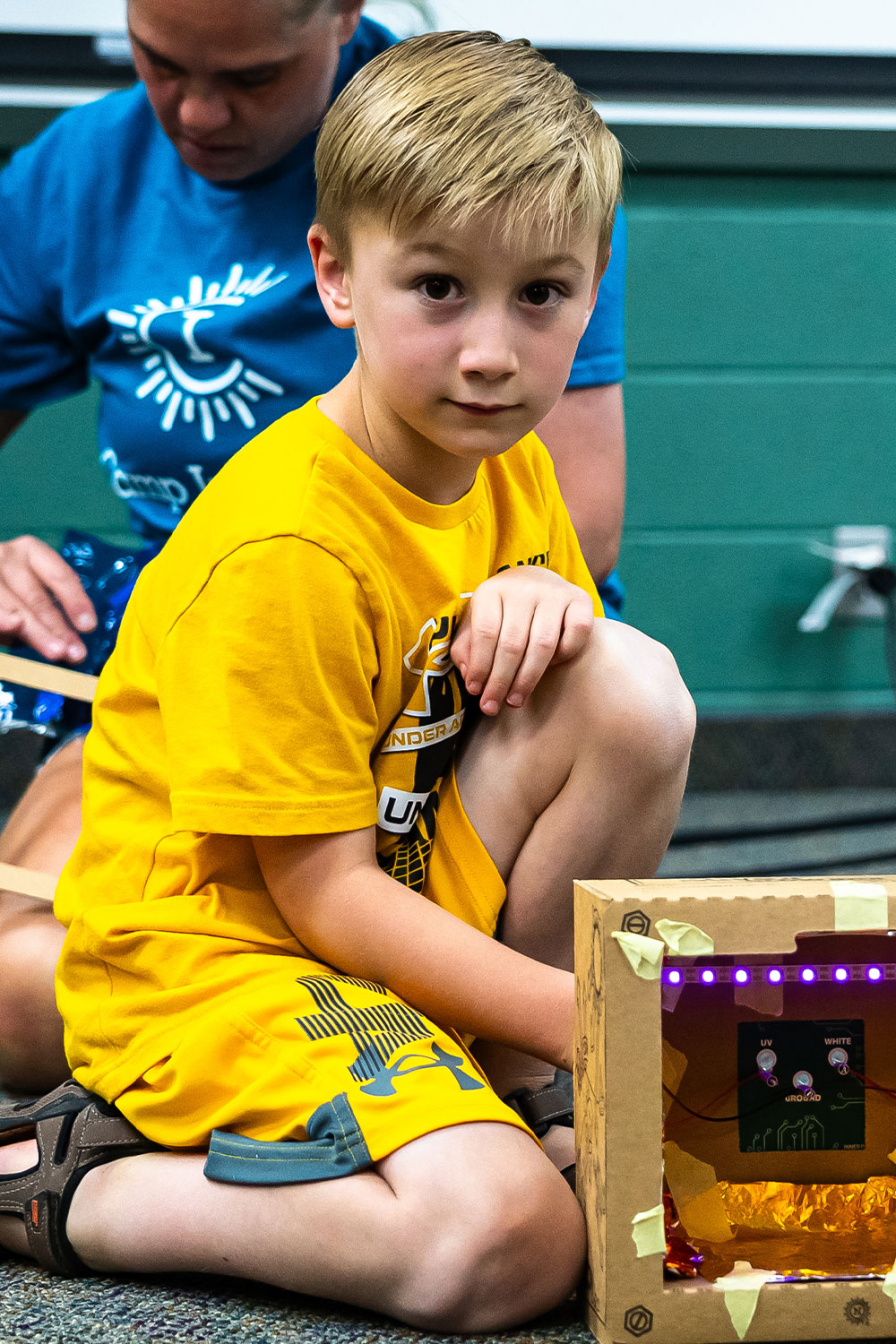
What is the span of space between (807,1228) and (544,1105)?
181mm

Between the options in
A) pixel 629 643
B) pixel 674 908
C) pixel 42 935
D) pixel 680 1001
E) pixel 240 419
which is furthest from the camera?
pixel 240 419

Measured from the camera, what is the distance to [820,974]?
2.15 feet

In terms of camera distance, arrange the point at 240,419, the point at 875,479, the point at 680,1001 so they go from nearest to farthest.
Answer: the point at 680,1001, the point at 240,419, the point at 875,479

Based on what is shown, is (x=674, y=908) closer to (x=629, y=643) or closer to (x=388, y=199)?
(x=629, y=643)

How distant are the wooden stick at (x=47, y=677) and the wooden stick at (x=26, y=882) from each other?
143 mm

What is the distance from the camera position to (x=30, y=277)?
1153 millimetres

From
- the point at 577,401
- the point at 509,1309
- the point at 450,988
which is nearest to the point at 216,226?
the point at 577,401

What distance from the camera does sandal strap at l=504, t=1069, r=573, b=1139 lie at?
78cm

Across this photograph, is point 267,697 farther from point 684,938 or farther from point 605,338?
point 605,338

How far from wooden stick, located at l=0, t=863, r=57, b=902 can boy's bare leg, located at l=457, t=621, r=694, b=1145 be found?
0.34m

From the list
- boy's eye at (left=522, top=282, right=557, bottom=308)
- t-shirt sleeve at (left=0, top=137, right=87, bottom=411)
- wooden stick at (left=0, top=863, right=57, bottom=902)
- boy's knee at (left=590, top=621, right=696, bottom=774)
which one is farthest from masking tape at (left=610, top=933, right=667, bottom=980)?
t-shirt sleeve at (left=0, top=137, right=87, bottom=411)

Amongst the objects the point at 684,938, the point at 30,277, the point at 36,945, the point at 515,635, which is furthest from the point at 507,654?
the point at 30,277

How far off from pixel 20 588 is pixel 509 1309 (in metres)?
0.68

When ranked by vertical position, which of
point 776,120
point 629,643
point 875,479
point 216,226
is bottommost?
point 629,643
